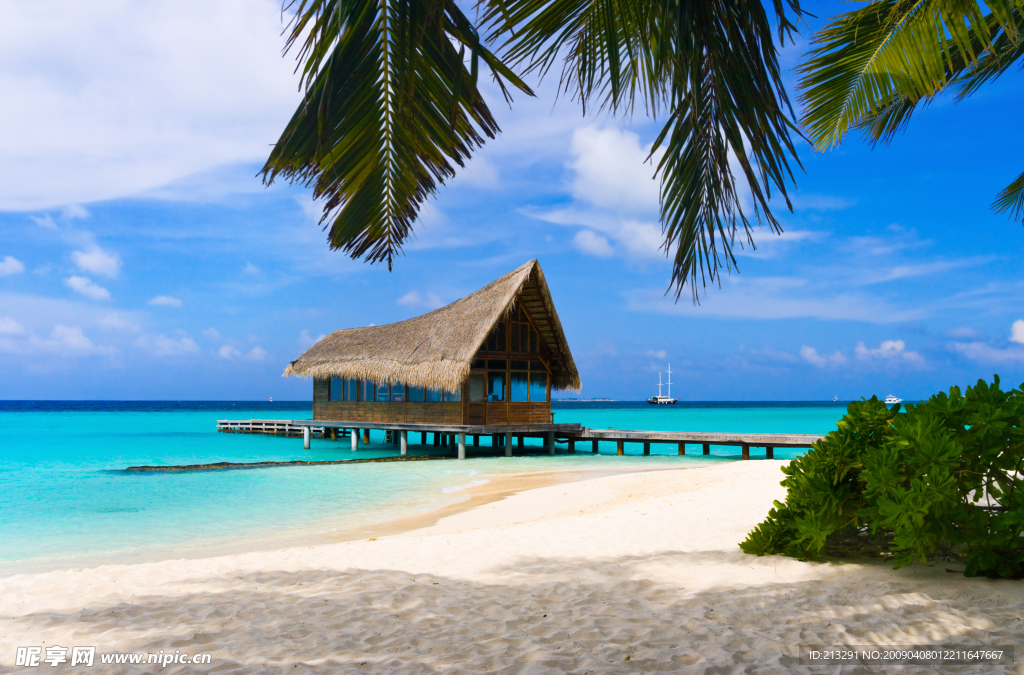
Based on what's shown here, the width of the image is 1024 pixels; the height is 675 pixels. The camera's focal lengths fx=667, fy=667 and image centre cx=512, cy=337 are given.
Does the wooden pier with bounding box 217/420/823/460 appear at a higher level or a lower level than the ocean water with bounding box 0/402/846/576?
higher

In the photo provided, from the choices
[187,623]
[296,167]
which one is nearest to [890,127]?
[296,167]

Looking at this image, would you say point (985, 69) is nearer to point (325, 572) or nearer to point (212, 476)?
point (325, 572)

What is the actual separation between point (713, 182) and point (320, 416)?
2198 cm

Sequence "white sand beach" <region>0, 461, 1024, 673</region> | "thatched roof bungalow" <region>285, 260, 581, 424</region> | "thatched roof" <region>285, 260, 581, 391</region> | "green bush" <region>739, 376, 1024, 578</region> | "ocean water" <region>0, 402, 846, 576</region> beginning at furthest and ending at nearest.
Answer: "thatched roof bungalow" <region>285, 260, 581, 424</region> < "thatched roof" <region>285, 260, 581, 391</region> < "ocean water" <region>0, 402, 846, 576</region> < "green bush" <region>739, 376, 1024, 578</region> < "white sand beach" <region>0, 461, 1024, 673</region>

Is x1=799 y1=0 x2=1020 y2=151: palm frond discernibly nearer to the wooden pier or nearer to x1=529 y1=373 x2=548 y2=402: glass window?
the wooden pier

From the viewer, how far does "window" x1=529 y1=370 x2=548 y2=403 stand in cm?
1962

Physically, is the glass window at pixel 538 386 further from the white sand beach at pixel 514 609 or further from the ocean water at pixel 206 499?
the white sand beach at pixel 514 609

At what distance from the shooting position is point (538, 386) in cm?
1983

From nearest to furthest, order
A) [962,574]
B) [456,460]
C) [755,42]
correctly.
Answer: [755,42], [962,574], [456,460]

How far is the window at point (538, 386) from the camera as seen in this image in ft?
64.4

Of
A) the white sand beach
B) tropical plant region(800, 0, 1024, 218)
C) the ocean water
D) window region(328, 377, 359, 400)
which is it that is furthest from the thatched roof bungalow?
tropical plant region(800, 0, 1024, 218)

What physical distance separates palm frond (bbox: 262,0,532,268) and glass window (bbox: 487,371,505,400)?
16787 mm

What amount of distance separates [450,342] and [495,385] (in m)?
1.95

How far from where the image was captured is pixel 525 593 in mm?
4012
